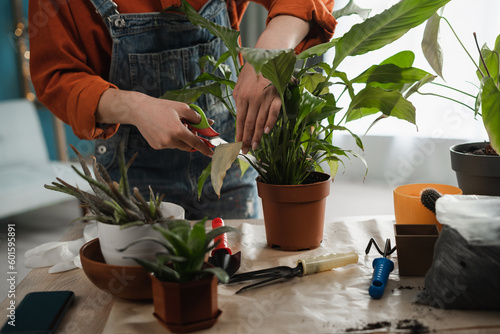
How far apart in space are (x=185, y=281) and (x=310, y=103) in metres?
0.38

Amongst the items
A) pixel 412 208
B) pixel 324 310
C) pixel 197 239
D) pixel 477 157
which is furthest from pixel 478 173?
pixel 197 239

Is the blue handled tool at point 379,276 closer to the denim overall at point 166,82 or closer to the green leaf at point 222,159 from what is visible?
the green leaf at point 222,159

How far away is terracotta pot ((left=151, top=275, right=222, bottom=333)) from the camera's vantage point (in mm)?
573

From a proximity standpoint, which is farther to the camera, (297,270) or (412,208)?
(412,208)

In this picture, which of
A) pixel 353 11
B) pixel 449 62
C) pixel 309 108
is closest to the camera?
pixel 309 108

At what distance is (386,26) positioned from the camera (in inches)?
30.4

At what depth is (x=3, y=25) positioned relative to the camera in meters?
2.92

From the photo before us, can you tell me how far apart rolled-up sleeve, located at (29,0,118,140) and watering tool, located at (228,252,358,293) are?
46 cm

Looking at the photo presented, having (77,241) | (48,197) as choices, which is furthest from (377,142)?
(77,241)

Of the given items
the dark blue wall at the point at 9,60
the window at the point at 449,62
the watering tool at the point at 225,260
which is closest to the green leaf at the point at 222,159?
the watering tool at the point at 225,260

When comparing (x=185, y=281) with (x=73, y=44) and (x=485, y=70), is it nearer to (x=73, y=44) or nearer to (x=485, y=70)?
(x=73, y=44)

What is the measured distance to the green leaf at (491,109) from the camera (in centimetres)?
77

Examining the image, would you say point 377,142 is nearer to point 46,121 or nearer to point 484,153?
point 484,153

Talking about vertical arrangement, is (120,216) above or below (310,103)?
below
